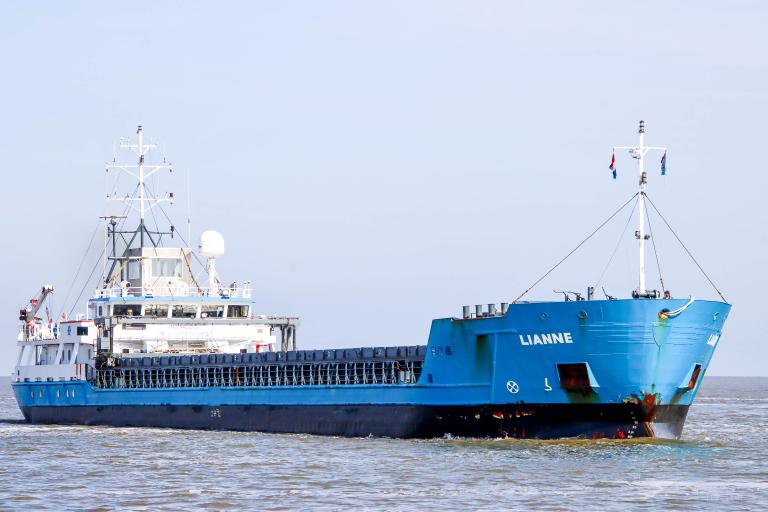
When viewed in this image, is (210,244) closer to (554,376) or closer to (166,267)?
(166,267)

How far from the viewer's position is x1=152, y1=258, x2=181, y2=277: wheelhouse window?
58.3 metres

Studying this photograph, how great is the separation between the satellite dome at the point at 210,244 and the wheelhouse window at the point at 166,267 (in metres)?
1.19

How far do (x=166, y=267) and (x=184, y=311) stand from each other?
2.43 m

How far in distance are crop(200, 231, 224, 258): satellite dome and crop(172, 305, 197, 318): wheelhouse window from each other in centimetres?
307

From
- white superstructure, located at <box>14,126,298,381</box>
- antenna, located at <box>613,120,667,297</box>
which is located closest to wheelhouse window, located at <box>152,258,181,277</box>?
white superstructure, located at <box>14,126,298,381</box>

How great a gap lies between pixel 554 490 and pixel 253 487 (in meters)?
6.75

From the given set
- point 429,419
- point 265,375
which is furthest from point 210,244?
point 429,419

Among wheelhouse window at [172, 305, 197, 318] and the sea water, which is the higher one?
wheelhouse window at [172, 305, 197, 318]

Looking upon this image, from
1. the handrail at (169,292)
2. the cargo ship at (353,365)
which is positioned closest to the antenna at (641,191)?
the cargo ship at (353,365)

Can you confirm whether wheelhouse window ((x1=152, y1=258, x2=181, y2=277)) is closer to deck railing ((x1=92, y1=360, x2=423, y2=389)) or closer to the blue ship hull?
deck railing ((x1=92, y1=360, x2=423, y2=389))

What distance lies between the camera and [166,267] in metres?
58.5

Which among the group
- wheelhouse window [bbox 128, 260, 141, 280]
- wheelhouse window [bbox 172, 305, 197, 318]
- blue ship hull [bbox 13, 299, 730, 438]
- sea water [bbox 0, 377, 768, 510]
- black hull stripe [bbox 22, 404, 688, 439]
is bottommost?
sea water [bbox 0, 377, 768, 510]

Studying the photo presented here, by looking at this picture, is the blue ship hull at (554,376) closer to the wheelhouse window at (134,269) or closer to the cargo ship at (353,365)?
the cargo ship at (353,365)

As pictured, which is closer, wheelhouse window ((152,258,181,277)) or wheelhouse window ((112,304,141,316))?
wheelhouse window ((112,304,141,316))
